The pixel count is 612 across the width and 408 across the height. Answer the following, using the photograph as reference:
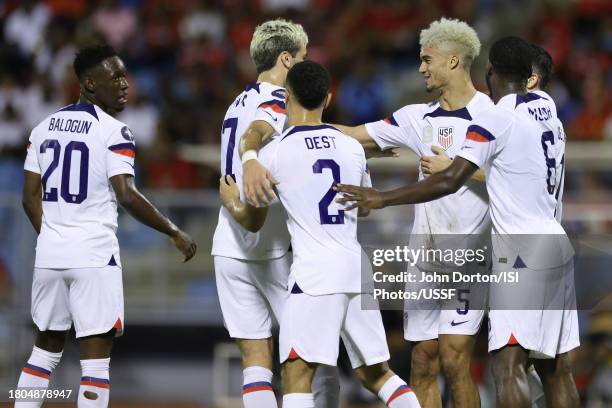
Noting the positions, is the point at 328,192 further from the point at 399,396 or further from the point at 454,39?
the point at 454,39

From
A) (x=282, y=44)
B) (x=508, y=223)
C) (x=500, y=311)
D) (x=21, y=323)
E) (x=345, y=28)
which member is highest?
(x=345, y=28)

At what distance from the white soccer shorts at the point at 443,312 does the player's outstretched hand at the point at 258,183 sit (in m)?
1.39

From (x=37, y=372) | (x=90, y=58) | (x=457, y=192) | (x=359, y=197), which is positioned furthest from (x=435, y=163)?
(x=37, y=372)

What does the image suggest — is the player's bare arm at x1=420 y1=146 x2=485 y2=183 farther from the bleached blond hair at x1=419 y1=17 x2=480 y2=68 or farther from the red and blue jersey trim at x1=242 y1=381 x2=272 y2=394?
the red and blue jersey trim at x1=242 y1=381 x2=272 y2=394

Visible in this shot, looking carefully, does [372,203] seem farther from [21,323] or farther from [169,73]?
[169,73]

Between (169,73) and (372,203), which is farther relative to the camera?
(169,73)

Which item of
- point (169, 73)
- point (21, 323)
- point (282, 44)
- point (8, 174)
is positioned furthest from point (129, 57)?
point (282, 44)

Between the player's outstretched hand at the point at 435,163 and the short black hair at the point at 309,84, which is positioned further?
the player's outstretched hand at the point at 435,163

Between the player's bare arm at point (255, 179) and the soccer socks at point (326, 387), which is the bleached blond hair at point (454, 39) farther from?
the soccer socks at point (326, 387)

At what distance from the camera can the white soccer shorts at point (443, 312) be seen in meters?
7.16

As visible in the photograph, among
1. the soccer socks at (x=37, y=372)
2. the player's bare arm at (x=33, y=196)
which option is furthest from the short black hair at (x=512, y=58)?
the soccer socks at (x=37, y=372)

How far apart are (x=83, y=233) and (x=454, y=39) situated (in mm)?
2677

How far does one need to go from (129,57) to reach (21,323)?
16.3ft

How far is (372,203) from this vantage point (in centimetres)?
651
